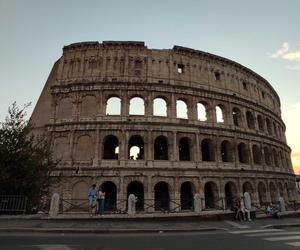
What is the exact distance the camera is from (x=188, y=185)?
23.5 meters

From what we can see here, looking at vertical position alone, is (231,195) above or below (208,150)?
below

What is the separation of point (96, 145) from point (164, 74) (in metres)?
9.16

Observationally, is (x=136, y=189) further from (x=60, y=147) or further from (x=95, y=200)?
(x=95, y=200)

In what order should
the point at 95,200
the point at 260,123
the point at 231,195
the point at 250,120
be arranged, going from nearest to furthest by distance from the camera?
the point at 95,200 < the point at 231,195 < the point at 250,120 < the point at 260,123

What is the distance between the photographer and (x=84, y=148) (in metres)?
21.4

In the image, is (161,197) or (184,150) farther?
(184,150)

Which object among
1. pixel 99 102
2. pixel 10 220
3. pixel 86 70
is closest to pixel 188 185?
pixel 99 102

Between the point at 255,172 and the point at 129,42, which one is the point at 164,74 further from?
the point at 255,172

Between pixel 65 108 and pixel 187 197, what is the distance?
1344 cm

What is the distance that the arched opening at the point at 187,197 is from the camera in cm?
2155

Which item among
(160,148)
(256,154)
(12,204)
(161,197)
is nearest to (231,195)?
(256,154)

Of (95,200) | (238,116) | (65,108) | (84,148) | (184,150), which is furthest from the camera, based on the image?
(238,116)

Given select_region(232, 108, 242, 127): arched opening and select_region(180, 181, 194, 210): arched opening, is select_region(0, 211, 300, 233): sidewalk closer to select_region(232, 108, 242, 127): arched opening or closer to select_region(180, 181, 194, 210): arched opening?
select_region(180, 181, 194, 210): arched opening

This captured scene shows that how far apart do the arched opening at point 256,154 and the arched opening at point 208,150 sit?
5.39 metres
